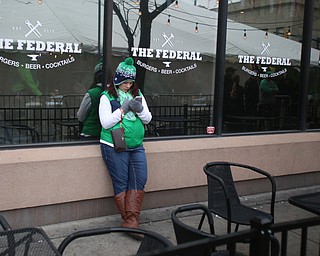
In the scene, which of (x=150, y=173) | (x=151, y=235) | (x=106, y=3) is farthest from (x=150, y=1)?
(x=151, y=235)

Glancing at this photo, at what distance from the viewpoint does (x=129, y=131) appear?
4.34 m

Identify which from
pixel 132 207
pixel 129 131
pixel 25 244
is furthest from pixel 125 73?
pixel 25 244

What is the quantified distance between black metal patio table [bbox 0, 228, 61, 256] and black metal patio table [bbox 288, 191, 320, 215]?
6.10 ft

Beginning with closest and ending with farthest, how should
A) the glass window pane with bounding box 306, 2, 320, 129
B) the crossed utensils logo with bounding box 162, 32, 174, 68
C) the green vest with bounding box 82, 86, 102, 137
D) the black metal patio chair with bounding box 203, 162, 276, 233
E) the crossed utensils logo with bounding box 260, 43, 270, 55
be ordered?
the black metal patio chair with bounding box 203, 162, 276, 233
the green vest with bounding box 82, 86, 102, 137
the crossed utensils logo with bounding box 162, 32, 174, 68
the crossed utensils logo with bounding box 260, 43, 270, 55
the glass window pane with bounding box 306, 2, 320, 129

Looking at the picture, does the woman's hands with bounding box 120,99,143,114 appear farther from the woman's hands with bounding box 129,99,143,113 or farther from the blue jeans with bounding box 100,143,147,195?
the blue jeans with bounding box 100,143,147,195

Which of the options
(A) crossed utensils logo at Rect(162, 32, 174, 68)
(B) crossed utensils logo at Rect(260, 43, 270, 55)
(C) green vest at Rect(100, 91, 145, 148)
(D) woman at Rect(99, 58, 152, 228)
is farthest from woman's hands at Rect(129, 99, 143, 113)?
(B) crossed utensils logo at Rect(260, 43, 270, 55)

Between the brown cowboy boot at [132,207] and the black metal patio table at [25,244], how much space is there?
1.78 meters

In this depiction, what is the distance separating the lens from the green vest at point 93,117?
4711 mm

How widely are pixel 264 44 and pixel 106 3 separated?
2.35 metres

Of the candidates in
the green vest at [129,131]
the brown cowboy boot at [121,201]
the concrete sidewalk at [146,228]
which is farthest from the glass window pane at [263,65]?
the brown cowboy boot at [121,201]

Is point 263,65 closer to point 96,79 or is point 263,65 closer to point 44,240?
point 96,79

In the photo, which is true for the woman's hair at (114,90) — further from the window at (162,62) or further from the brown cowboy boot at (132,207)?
the brown cowboy boot at (132,207)

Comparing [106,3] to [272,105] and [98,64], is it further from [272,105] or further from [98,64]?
[272,105]

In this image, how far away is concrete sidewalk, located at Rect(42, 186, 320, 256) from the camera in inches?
158
